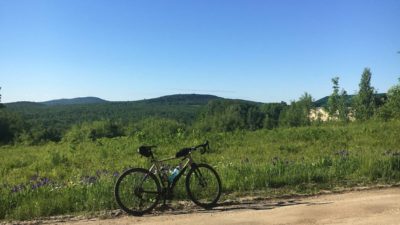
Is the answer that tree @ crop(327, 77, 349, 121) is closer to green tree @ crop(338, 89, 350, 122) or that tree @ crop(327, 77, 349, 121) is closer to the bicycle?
green tree @ crop(338, 89, 350, 122)

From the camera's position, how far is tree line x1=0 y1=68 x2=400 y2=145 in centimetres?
5778

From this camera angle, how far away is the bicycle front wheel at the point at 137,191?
7.39 m

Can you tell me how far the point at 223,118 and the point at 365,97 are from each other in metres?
40.0

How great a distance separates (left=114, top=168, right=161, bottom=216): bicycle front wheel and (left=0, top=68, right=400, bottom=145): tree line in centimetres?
1545

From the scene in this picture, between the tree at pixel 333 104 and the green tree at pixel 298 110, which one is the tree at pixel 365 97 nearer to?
the tree at pixel 333 104

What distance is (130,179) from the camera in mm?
7566

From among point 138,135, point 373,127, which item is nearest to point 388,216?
point 373,127

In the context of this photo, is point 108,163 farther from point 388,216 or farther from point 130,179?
point 388,216

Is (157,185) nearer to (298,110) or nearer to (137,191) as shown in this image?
(137,191)

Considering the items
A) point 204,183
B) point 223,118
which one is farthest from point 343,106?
point 204,183

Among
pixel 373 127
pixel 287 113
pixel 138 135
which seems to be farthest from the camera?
pixel 287 113

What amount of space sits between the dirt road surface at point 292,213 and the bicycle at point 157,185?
26 cm

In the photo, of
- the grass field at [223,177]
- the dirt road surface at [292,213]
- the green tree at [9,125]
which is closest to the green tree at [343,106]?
the green tree at [9,125]

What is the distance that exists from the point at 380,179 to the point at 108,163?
8899mm
